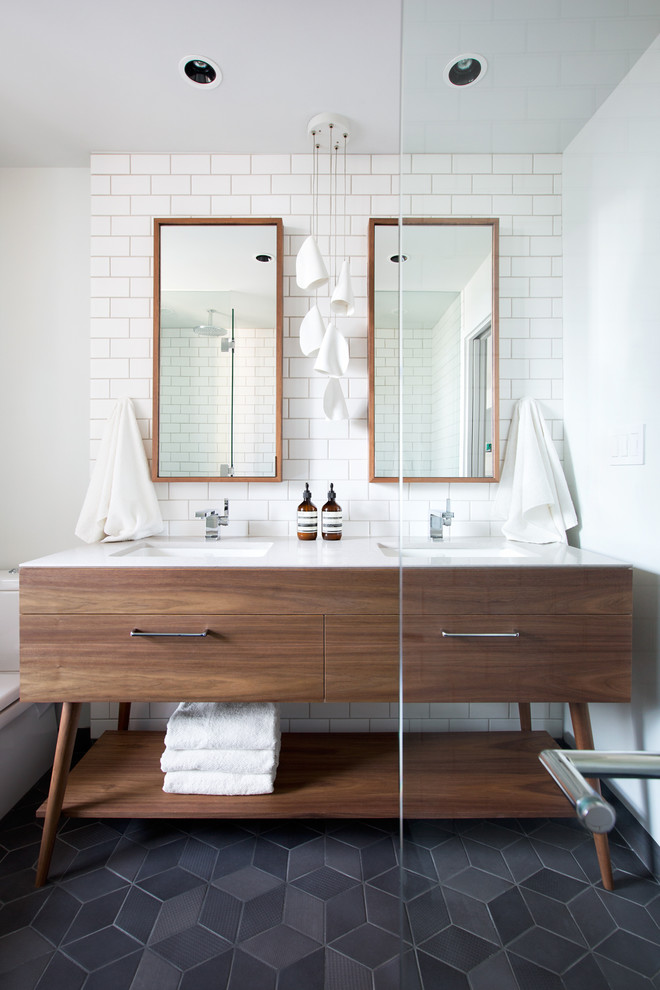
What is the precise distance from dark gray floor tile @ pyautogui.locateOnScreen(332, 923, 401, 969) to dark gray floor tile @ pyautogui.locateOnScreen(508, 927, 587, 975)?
0.93 metres

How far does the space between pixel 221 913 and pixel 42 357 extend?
2.09 meters

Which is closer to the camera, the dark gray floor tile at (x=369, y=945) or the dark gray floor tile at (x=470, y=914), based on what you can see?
the dark gray floor tile at (x=470, y=914)

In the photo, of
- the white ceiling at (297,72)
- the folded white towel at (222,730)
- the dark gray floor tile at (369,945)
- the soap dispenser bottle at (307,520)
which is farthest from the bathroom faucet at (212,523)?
the white ceiling at (297,72)

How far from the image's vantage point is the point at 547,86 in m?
0.46

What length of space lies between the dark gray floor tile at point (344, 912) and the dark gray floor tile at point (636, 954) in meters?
1.08

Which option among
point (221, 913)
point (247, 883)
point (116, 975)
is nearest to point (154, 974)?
point (116, 975)

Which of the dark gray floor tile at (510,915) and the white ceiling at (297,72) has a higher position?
the white ceiling at (297,72)

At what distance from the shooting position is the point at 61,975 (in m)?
1.12

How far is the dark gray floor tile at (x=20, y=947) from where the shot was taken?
3.78 feet

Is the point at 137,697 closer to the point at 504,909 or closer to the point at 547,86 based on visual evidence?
the point at 504,909

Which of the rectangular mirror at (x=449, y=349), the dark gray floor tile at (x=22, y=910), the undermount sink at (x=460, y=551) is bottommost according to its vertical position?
the dark gray floor tile at (x=22, y=910)

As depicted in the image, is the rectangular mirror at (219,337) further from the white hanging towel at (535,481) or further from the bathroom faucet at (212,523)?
the white hanging towel at (535,481)

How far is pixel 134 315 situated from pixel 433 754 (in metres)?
1.97

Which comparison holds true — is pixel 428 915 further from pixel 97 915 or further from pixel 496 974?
pixel 97 915
